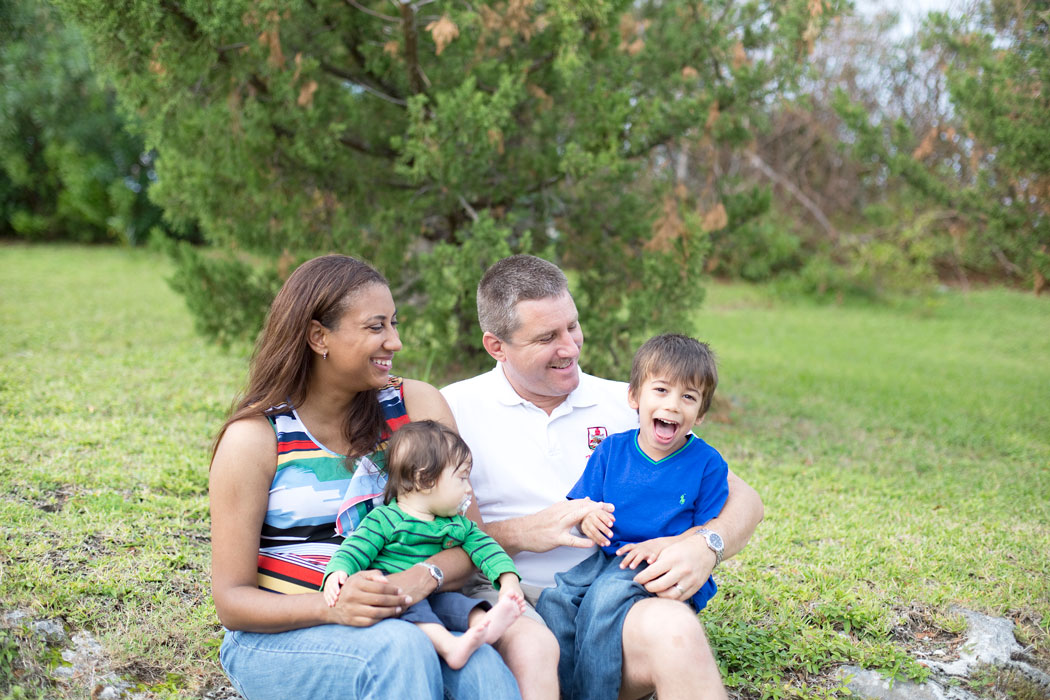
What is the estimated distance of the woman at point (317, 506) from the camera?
81.2 inches

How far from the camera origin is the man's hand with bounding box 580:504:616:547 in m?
2.39

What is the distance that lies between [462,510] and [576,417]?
60 centimetres

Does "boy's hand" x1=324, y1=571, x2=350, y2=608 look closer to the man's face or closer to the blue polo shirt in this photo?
the blue polo shirt

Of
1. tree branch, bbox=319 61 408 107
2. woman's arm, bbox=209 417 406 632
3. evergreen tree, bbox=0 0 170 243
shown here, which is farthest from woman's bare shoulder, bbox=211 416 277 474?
evergreen tree, bbox=0 0 170 243

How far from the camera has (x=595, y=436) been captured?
2.79 metres

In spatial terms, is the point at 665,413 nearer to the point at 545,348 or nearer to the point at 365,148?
A: the point at 545,348

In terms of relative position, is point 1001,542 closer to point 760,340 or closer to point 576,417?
point 576,417

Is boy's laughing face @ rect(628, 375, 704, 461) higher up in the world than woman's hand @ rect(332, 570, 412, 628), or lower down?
higher up

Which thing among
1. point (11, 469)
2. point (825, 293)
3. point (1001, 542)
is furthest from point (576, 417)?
point (825, 293)

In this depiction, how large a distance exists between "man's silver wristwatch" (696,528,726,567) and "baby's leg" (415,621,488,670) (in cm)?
69

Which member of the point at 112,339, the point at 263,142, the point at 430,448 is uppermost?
the point at 263,142

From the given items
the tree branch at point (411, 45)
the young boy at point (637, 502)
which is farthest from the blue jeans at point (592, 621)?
the tree branch at point (411, 45)

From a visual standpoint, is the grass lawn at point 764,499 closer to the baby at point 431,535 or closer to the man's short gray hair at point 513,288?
the baby at point 431,535

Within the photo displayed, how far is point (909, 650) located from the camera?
314 centimetres
